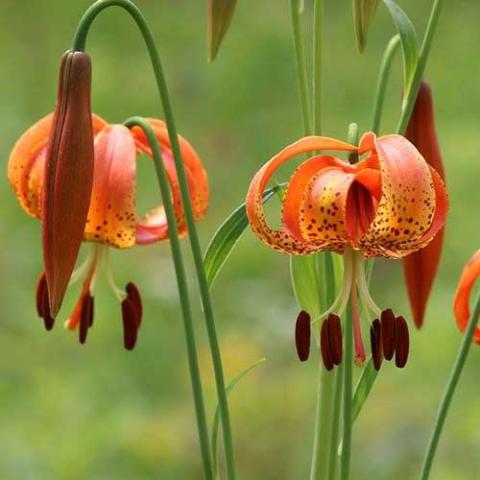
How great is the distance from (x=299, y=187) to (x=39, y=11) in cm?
369

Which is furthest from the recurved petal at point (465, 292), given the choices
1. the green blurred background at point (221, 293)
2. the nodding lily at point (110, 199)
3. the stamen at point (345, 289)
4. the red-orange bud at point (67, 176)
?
the green blurred background at point (221, 293)

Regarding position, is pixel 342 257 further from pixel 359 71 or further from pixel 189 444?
pixel 359 71

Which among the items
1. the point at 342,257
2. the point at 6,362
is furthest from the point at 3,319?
the point at 342,257

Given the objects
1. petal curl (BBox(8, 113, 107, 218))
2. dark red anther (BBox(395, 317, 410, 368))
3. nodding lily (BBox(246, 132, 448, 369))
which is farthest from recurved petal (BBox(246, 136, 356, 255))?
petal curl (BBox(8, 113, 107, 218))

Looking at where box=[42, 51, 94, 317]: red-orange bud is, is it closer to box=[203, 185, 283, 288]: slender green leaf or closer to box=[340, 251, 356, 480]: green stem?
box=[203, 185, 283, 288]: slender green leaf

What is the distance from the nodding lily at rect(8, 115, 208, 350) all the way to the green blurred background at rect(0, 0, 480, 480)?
0.92m

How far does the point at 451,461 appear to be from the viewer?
2.56 m

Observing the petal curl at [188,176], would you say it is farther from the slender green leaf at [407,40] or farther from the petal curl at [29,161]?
the slender green leaf at [407,40]

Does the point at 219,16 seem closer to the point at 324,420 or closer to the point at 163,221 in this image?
the point at 163,221

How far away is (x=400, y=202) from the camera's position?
1.32 meters

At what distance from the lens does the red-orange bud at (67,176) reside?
131cm

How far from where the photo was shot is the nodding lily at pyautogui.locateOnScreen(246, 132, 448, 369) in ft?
4.25

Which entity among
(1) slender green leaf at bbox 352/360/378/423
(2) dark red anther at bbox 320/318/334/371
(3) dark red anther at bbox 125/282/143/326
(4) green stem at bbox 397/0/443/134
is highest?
(4) green stem at bbox 397/0/443/134

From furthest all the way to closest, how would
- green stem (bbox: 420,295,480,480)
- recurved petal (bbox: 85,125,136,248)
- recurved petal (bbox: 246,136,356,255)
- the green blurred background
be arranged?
the green blurred background, recurved petal (bbox: 85,125,136,248), green stem (bbox: 420,295,480,480), recurved petal (bbox: 246,136,356,255)
